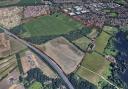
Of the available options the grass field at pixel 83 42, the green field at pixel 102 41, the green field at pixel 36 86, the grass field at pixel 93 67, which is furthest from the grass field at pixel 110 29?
the green field at pixel 36 86

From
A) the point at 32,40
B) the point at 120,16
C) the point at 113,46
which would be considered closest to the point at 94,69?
the point at 113,46

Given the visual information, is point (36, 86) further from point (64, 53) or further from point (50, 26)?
point (50, 26)

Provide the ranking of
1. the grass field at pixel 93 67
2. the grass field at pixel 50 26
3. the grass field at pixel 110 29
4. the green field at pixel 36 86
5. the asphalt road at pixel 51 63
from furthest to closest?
the grass field at pixel 110 29 → the grass field at pixel 50 26 → the grass field at pixel 93 67 → the asphalt road at pixel 51 63 → the green field at pixel 36 86

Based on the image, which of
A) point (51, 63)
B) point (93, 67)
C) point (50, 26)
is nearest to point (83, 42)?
point (93, 67)

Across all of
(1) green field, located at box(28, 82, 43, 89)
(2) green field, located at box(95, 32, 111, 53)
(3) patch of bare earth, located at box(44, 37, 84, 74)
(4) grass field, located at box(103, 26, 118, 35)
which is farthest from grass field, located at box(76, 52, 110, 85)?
(4) grass field, located at box(103, 26, 118, 35)

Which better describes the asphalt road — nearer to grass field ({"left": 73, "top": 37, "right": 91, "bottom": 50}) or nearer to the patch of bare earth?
the patch of bare earth

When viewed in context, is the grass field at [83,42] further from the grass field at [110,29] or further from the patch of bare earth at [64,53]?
the grass field at [110,29]
